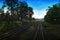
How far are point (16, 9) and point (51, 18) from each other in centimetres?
1582

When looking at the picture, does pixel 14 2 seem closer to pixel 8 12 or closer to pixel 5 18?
pixel 8 12

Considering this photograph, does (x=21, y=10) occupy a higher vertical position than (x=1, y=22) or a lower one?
higher

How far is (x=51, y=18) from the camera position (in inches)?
1833

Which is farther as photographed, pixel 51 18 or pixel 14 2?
pixel 51 18

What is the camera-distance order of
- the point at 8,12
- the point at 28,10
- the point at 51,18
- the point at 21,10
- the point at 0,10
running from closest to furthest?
the point at 0,10 < the point at 8,12 < the point at 21,10 < the point at 28,10 < the point at 51,18

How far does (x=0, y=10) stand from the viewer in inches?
1190

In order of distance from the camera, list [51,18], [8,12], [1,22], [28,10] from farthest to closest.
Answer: [51,18], [28,10], [8,12], [1,22]

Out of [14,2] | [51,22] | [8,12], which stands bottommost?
[51,22]

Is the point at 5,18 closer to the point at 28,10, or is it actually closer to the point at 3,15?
the point at 3,15

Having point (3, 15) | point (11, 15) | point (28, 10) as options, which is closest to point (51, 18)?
point (28, 10)

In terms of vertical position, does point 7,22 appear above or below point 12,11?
below

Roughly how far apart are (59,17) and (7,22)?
17189mm

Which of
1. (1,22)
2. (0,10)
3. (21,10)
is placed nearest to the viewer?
(1,22)

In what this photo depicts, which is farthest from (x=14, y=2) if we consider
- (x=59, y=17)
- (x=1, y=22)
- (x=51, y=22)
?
(x=51, y=22)
